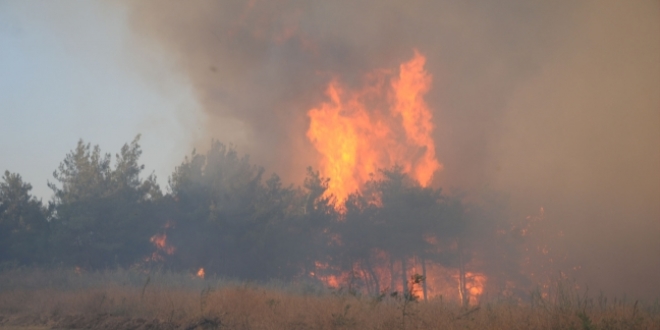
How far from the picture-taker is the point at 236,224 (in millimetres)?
31750

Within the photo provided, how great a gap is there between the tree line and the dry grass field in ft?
50.0

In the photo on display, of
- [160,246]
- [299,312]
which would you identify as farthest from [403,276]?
[299,312]

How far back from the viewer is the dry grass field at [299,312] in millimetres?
9492

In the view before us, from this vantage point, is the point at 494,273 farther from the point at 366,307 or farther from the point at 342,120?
the point at 366,307

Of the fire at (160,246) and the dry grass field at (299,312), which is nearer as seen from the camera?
the dry grass field at (299,312)

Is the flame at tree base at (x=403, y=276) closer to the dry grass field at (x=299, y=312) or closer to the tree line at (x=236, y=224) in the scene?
the tree line at (x=236, y=224)

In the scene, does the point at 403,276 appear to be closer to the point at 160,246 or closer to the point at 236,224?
the point at 236,224

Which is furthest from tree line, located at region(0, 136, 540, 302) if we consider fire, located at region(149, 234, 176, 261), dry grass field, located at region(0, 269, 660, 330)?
dry grass field, located at region(0, 269, 660, 330)

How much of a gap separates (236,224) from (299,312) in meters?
20.7

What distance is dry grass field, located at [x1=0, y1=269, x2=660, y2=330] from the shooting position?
9.49m

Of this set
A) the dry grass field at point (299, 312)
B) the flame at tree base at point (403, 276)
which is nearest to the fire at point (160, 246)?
the flame at tree base at point (403, 276)

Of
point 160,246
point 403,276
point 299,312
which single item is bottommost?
point 299,312

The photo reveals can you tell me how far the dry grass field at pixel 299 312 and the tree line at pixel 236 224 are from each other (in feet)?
50.0

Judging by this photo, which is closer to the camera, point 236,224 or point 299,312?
point 299,312
